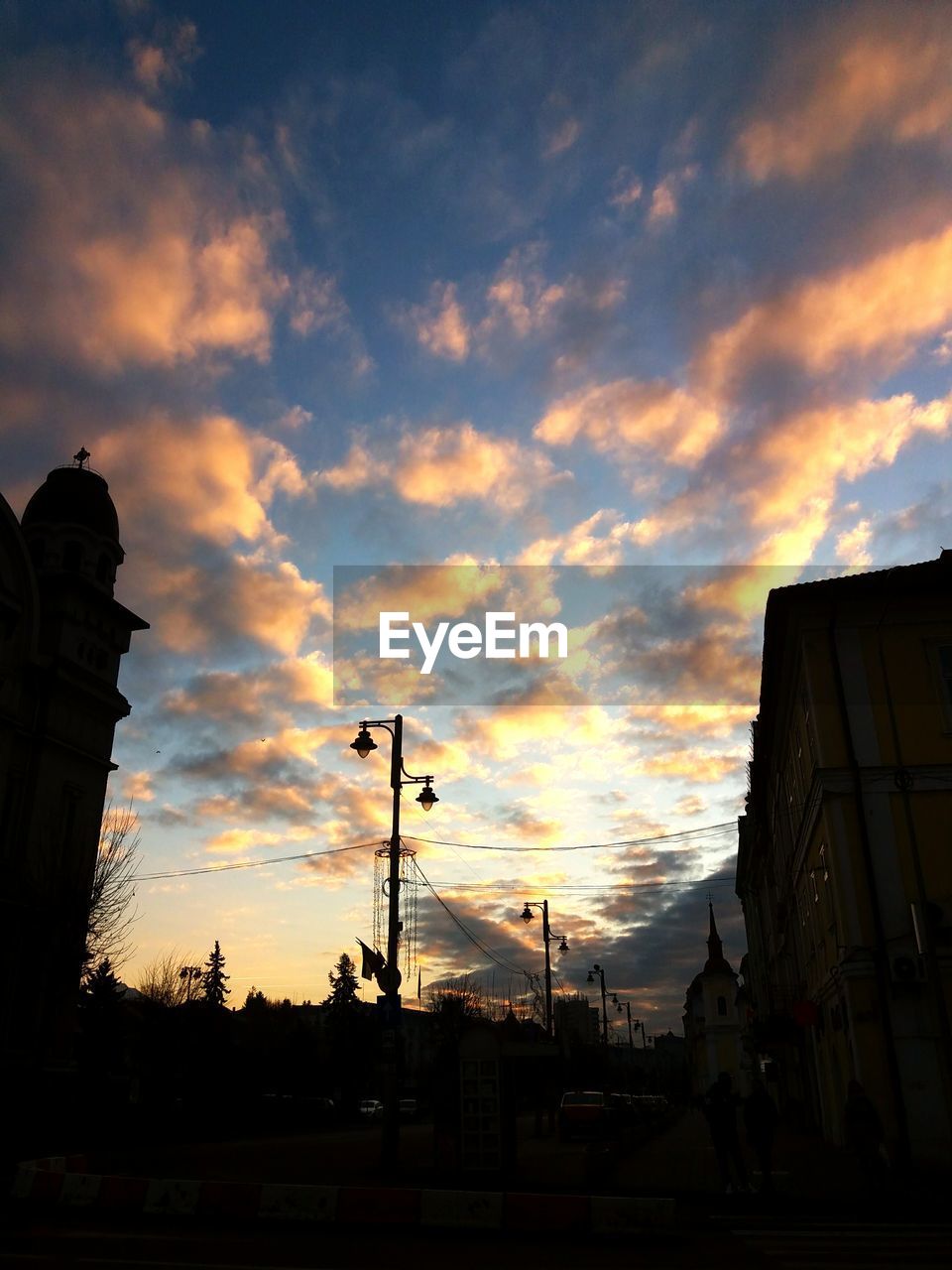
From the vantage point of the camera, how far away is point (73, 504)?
143ft

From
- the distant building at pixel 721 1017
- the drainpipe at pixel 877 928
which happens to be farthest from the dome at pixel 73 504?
the distant building at pixel 721 1017

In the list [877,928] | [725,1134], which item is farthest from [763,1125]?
[877,928]

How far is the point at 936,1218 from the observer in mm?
14164

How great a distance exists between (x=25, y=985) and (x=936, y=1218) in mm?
31213

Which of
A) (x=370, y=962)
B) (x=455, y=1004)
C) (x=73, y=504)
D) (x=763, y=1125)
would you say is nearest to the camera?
(x=763, y=1125)

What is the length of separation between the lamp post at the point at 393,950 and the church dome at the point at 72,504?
2554cm

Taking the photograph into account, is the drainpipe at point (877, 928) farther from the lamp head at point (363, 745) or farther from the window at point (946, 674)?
the lamp head at point (363, 745)

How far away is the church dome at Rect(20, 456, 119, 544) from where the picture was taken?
43.3m

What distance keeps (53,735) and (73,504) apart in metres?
11.3

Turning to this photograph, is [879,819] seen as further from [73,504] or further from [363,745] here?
[73,504]

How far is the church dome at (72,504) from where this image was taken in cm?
4328

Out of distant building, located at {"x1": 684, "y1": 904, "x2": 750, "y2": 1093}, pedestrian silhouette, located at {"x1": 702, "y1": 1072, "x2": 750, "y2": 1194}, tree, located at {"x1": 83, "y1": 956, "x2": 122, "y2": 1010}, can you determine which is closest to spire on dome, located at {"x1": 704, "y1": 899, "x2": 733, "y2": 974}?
distant building, located at {"x1": 684, "y1": 904, "x2": 750, "y2": 1093}

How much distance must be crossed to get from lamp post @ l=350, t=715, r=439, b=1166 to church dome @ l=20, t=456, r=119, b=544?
2554 centimetres

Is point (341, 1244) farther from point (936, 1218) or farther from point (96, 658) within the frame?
point (96, 658)
